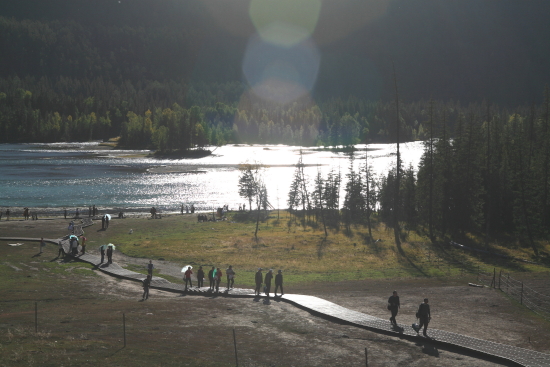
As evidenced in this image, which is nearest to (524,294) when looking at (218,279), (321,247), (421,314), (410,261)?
(421,314)

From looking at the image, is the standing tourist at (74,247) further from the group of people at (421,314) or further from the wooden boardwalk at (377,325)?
the group of people at (421,314)

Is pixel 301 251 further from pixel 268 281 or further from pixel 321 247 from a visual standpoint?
pixel 268 281

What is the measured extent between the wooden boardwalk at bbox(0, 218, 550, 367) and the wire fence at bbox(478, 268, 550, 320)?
Result: 7020mm

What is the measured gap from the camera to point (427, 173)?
218ft

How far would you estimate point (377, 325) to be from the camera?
25.0 meters

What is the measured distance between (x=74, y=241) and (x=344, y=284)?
23893mm

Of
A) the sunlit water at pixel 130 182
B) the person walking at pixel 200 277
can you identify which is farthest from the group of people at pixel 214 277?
the sunlit water at pixel 130 182

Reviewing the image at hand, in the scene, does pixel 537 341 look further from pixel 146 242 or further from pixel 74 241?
pixel 146 242

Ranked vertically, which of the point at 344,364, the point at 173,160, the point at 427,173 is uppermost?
the point at 173,160

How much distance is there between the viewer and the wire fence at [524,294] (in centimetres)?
2833

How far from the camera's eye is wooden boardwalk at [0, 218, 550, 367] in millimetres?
20378

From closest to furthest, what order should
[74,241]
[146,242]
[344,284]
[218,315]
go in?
[218,315]
[344,284]
[74,241]
[146,242]

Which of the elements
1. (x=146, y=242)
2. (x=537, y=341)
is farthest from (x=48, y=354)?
(x=146, y=242)

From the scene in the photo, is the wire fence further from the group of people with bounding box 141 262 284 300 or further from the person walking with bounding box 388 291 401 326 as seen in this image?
the group of people with bounding box 141 262 284 300
